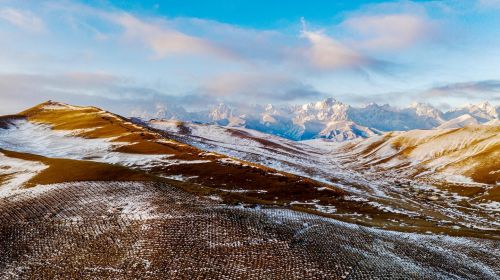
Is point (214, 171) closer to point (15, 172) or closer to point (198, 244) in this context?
point (15, 172)

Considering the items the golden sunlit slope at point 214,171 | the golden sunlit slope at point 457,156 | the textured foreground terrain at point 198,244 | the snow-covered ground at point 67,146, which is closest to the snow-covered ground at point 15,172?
the textured foreground terrain at point 198,244

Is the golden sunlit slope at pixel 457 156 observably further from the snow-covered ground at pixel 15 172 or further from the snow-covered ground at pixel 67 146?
the snow-covered ground at pixel 15 172

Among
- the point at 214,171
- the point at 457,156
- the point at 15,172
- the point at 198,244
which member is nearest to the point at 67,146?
the point at 15,172

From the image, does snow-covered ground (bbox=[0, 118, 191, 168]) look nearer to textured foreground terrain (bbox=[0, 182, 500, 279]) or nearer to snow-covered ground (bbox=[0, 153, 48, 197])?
snow-covered ground (bbox=[0, 153, 48, 197])

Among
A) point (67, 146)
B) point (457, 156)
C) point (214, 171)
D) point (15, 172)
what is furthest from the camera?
point (457, 156)

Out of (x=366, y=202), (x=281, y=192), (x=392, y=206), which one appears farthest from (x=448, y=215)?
(x=281, y=192)

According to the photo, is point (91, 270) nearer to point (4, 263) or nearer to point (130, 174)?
point (4, 263)
